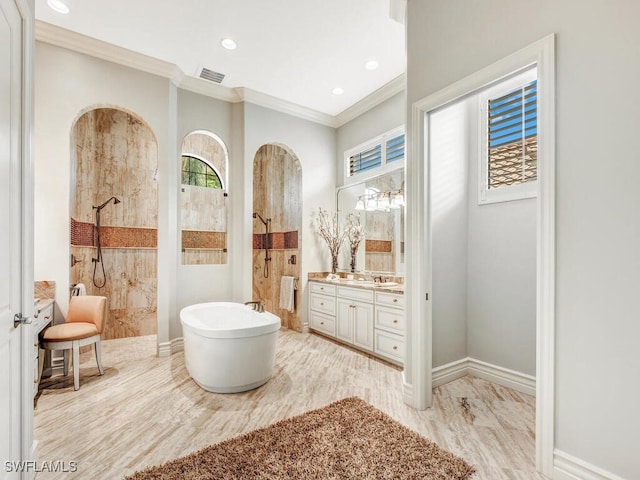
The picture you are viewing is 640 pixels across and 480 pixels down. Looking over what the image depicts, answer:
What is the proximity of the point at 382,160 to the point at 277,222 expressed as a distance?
2051 millimetres

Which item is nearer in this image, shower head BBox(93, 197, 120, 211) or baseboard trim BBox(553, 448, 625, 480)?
baseboard trim BBox(553, 448, 625, 480)

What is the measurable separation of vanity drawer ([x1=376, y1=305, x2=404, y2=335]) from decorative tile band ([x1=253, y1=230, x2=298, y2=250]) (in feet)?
5.93

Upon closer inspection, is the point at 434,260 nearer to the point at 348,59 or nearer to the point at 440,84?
the point at 440,84

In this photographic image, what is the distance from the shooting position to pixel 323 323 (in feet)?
14.8

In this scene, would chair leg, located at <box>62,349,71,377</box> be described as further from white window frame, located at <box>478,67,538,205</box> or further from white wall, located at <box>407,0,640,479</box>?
white window frame, located at <box>478,67,538,205</box>

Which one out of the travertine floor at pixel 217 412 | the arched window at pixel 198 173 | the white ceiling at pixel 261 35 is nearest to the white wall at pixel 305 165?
the white ceiling at pixel 261 35

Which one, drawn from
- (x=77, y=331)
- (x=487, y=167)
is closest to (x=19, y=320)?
(x=77, y=331)

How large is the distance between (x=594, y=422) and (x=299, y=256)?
12.0 feet

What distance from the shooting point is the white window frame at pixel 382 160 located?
13.2ft

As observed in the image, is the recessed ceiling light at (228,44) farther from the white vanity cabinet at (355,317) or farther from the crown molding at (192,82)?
the white vanity cabinet at (355,317)

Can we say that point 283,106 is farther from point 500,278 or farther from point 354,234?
point 500,278

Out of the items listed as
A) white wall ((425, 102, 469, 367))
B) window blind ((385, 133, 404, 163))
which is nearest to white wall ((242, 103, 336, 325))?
window blind ((385, 133, 404, 163))

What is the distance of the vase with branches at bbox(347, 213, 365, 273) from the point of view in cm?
457

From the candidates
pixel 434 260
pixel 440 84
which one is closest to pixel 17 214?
pixel 440 84
